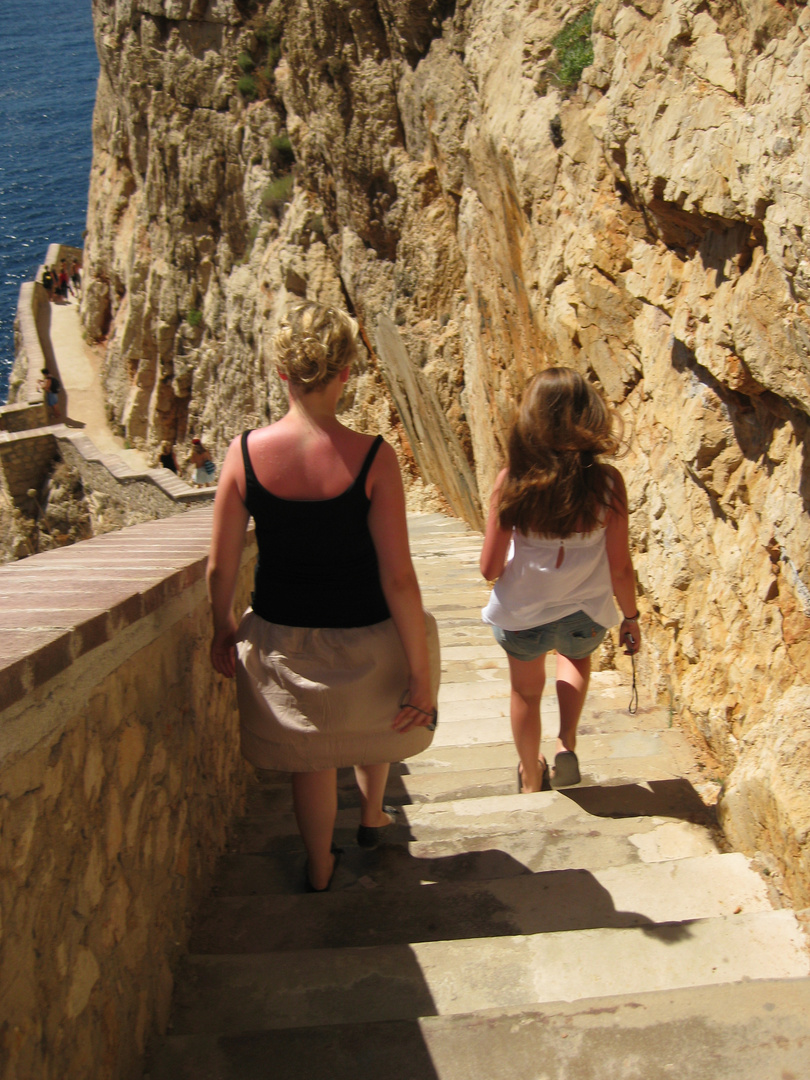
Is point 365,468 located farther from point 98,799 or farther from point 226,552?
point 98,799

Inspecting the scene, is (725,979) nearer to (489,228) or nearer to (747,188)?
(747,188)

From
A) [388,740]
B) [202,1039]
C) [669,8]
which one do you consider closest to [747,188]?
[669,8]

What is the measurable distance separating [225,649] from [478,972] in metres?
1.03

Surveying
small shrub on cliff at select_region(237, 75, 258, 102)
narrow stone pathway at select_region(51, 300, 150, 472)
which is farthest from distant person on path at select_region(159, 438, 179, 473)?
small shrub on cliff at select_region(237, 75, 258, 102)

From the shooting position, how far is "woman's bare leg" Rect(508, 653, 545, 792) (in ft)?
9.47

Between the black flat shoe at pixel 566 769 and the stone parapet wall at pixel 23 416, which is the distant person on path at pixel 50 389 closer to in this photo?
the stone parapet wall at pixel 23 416

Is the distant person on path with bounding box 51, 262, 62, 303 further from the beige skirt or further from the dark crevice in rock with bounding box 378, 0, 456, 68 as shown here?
the beige skirt

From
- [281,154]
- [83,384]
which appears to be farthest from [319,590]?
[83,384]

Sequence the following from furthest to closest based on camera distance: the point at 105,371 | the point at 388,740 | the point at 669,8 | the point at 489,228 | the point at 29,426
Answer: the point at 105,371, the point at 29,426, the point at 489,228, the point at 669,8, the point at 388,740

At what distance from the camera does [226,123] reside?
52.0ft

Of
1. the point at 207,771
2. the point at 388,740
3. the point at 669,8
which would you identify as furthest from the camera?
the point at 669,8

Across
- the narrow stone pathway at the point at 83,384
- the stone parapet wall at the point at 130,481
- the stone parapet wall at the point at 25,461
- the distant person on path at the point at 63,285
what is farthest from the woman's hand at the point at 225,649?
the distant person on path at the point at 63,285

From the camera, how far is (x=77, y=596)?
1829 millimetres

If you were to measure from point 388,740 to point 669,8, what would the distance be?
3222mm
